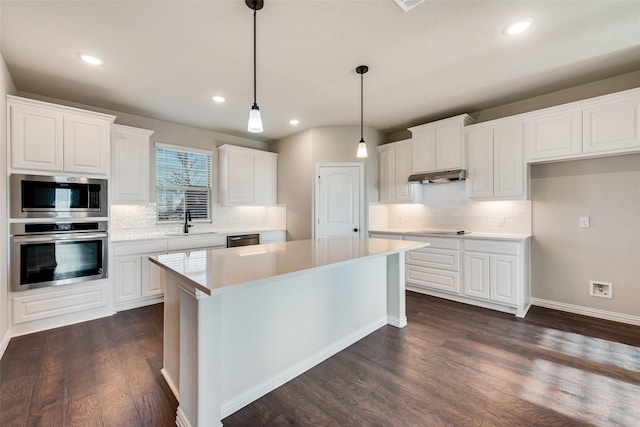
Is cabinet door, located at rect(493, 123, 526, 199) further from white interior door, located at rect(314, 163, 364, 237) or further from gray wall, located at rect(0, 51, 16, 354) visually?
gray wall, located at rect(0, 51, 16, 354)

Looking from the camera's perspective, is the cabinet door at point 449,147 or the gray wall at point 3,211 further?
the cabinet door at point 449,147

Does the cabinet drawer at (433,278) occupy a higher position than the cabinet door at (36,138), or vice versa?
the cabinet door at (36,138)

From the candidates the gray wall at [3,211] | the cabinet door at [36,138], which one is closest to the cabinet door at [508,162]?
the cabinet door at [36,138]

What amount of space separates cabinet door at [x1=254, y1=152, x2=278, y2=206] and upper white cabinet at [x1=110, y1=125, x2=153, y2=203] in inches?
67.1

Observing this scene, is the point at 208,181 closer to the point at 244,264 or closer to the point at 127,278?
the point at 127,278

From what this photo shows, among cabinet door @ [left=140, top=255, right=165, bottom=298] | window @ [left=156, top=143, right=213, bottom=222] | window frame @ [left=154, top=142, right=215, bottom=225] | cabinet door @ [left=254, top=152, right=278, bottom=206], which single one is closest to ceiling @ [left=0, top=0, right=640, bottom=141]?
window frame @ [left=154, top=142, right=215, bottom=225]

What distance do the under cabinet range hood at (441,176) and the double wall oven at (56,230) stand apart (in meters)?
4.06

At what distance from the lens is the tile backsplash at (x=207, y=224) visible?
12.4 feet

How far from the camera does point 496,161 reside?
3.47 m

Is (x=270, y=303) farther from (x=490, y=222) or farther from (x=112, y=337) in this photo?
(x=490, y=222)

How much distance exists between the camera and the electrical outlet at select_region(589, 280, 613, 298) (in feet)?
9.90

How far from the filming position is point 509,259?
3.17m

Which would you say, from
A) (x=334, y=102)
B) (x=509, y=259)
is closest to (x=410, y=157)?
(x=334, y=102)

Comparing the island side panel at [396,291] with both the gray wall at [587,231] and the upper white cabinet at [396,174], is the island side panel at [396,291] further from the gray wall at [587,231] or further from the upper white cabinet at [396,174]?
the gray wall at [587,231]
